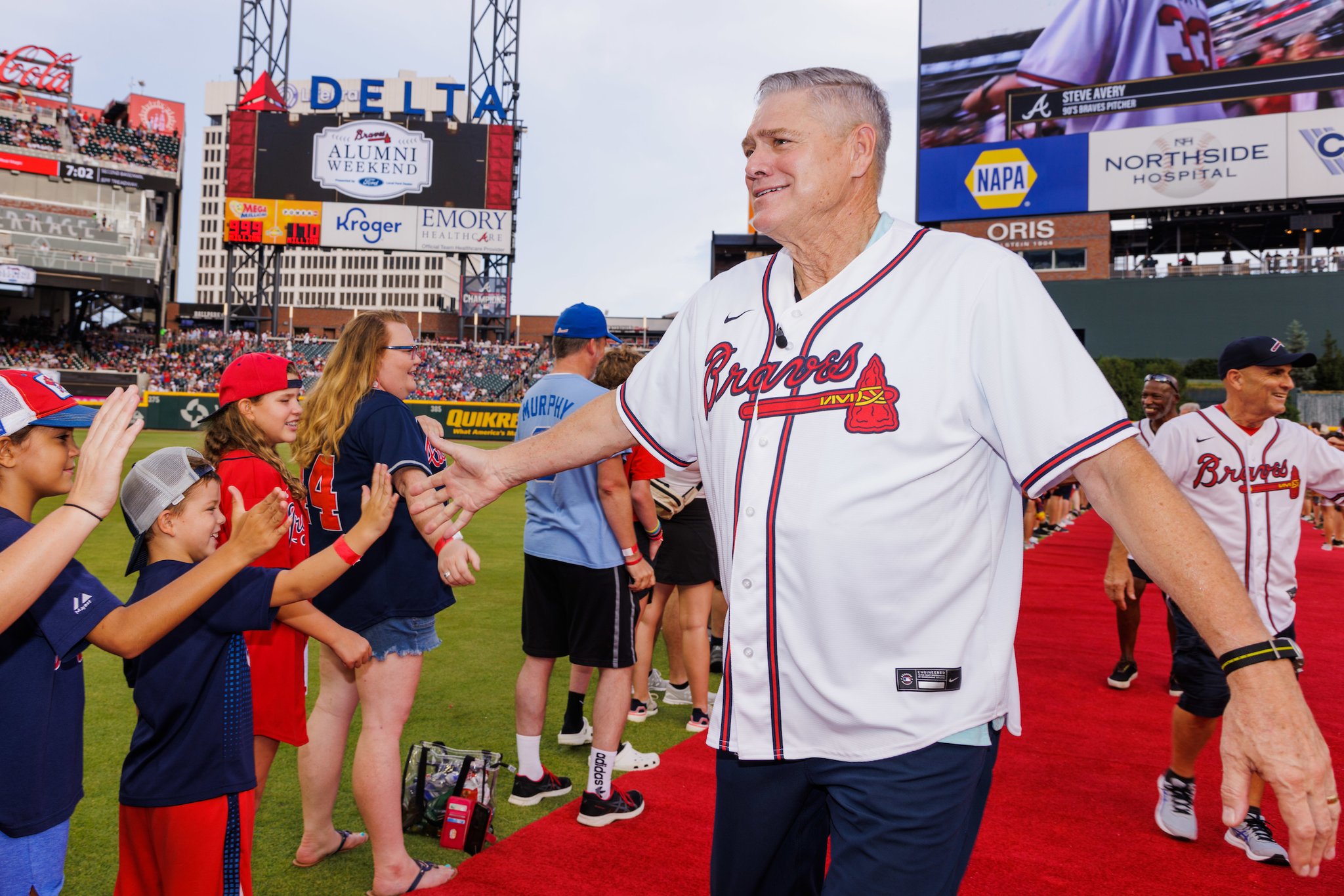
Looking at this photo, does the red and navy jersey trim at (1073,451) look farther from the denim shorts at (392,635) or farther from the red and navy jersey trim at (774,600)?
the denim shorts at (392,635)

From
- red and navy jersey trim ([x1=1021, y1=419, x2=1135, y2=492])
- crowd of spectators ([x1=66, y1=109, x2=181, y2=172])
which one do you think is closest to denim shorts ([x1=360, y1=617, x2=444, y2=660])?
red and navy jersey trim ([x1=1021, y1=419, x2=1135, y2=492])

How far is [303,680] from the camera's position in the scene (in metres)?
3.62

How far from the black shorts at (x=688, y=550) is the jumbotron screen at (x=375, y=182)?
40.9 metres

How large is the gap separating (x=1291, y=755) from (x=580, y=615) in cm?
323

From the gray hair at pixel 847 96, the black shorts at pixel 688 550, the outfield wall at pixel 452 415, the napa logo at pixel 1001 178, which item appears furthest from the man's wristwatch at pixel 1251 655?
the napa logo at pixel 1001 178

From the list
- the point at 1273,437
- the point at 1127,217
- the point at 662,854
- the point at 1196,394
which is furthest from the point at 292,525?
the point at 1127,217

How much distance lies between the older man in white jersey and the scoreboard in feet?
152

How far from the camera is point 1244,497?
4398mm

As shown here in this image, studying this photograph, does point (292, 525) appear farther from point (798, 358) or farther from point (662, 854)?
point (798, 358)

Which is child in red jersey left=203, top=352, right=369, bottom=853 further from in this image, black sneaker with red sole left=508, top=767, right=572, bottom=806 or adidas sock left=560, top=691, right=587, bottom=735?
adidas sock left=560, top=691, right=587, bottom=735

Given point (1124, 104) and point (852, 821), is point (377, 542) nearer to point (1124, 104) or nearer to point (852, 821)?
point (852, 821)

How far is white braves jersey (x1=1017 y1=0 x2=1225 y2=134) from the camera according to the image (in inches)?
1761

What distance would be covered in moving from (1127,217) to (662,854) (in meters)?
51.4

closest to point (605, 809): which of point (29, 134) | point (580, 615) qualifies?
point (580, 615)
